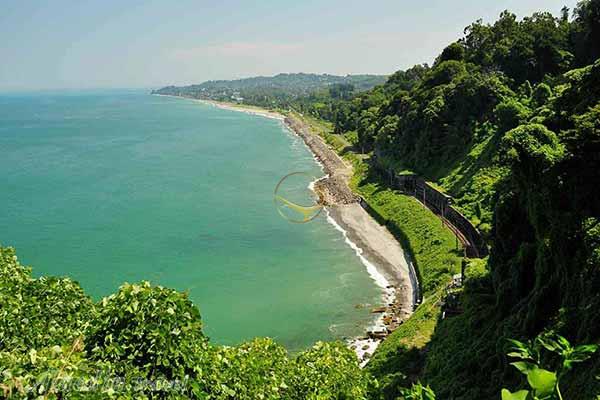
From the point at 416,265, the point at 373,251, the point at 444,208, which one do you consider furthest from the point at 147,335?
the point at 444,208

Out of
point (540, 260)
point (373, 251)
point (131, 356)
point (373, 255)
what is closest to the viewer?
point (131, 356)

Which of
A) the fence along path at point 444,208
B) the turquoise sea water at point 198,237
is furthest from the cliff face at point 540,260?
the turquoise sea water at point 198,237

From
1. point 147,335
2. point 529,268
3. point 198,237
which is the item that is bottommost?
point 198,237

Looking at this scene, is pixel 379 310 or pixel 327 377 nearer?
pixel 327 377

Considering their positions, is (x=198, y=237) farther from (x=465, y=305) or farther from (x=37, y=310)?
(x=37, y=310)

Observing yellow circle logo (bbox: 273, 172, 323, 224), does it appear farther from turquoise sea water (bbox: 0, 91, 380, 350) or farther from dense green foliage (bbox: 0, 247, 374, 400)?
dense green foliage (bbox: 0, 247, 374, 400)

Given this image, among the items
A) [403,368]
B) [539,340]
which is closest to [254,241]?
[403,368]

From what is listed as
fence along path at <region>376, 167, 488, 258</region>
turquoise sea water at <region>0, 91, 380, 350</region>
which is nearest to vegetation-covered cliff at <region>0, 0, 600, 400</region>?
fence along path at <region>376, 167, 488, 258</region>
